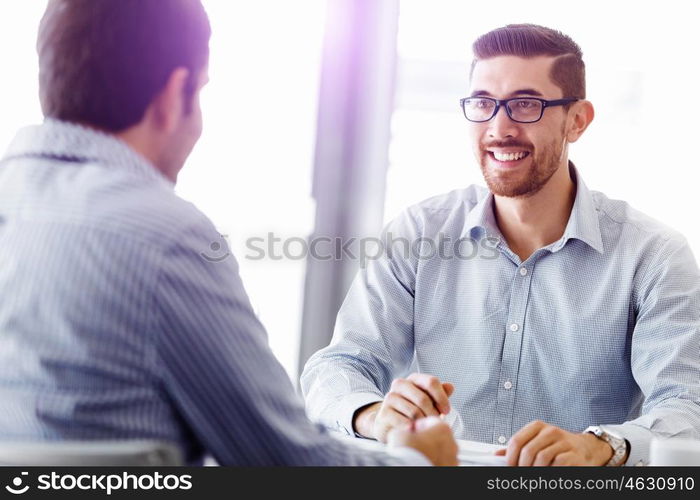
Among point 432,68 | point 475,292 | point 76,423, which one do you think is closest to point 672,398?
point 475,292

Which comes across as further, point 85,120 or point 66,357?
point 85,120

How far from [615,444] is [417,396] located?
0.41m

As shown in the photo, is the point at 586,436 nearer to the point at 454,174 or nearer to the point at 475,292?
the point at 475,292

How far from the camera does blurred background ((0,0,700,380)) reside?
3.37 meters

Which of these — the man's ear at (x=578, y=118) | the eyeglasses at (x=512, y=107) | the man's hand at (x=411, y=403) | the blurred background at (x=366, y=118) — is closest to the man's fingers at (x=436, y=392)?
the man's hand at (x=411, y=403)

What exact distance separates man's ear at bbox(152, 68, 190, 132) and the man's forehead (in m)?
1.38

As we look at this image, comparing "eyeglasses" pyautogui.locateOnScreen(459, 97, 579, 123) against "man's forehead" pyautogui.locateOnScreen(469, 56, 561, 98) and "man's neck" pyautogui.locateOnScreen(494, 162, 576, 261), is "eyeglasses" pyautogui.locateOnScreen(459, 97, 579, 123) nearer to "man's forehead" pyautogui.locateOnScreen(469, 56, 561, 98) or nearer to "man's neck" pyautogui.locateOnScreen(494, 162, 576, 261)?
"man's forehead" pyautogui.locateOnScreen(469, 56, 561, 98)

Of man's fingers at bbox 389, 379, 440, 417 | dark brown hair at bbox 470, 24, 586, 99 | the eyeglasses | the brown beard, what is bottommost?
man's fingers at bbox 389, 379, 440, 417

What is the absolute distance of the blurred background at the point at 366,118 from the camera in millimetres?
3367

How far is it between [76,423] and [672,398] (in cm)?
141

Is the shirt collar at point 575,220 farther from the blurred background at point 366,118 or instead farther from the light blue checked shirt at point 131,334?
the light blue checked shirt at point 131,334

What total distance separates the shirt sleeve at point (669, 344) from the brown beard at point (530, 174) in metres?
0.39

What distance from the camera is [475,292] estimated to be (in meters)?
2.26

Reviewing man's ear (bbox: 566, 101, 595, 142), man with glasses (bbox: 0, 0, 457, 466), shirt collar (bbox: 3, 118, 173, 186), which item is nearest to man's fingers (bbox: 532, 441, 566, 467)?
man with glasses (bbox: 0, 0, 457, 466)
